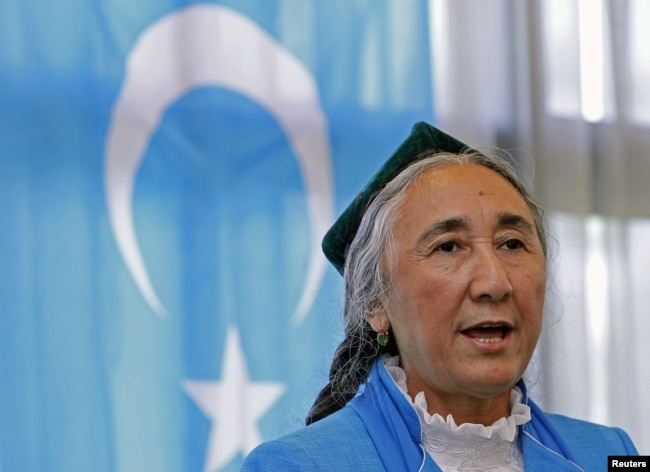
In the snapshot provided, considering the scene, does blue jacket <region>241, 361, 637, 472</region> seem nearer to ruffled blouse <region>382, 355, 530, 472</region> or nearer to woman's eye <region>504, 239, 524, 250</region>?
ruffled blouse <region>382, 355, 530, 472</region>

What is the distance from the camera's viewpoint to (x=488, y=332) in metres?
1.74

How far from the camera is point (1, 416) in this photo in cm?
257

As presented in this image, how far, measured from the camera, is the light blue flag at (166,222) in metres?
2.67

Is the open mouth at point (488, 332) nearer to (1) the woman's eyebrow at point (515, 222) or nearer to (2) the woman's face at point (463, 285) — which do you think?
(2) the woman's face at point (463, 285)

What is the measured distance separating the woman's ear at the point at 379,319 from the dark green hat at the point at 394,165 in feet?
0.58

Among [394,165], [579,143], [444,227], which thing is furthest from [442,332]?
[579,143]

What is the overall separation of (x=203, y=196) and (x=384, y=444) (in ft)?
4.34

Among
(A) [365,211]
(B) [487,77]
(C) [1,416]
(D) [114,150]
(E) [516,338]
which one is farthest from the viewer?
(B) [487,77]

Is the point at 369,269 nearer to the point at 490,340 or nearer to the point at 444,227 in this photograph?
the point at 444,227

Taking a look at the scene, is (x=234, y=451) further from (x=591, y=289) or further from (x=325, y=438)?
(x=591, y=289)

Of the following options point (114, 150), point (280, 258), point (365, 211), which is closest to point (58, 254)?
point (114, 150)

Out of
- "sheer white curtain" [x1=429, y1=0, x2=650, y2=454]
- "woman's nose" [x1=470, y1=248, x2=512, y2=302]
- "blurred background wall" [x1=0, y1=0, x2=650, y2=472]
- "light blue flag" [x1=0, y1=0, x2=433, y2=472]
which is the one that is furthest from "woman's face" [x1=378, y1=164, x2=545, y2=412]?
"sheer white curtain" [x1=429, y1=0, x2=650, y2=454]

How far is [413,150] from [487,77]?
5.41 feet

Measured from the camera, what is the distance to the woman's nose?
171 centimetres
